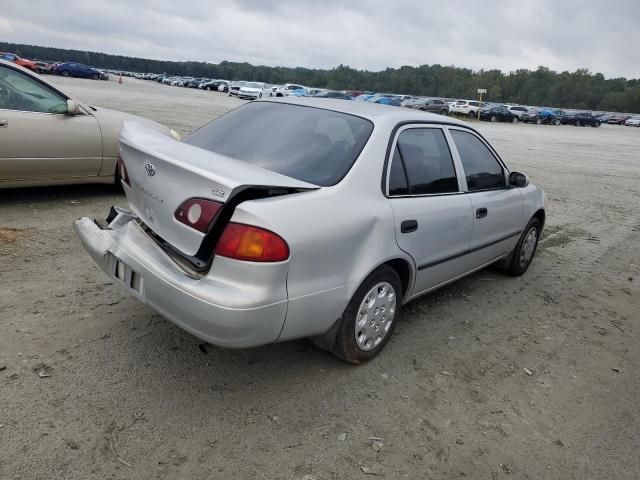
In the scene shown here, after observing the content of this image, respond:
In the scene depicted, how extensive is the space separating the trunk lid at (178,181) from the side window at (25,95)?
3111mm

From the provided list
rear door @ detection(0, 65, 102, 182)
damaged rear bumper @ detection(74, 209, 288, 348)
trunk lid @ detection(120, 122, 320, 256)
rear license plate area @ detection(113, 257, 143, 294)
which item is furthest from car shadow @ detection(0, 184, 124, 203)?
damaged rear bumper @ detection(74, 209, 288, 348)

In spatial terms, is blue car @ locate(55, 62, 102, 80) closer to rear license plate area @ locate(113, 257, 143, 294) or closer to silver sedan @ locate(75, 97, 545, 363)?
silver sedan @ locate(75, 97, 545, 363)

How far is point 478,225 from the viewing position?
161 inches

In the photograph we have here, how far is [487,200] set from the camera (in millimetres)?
4203

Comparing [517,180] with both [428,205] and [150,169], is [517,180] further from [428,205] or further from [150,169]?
[150,169]

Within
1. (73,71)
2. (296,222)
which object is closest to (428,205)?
(296,222)

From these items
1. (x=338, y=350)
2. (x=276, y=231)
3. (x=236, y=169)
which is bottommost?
(x=338, y=350)

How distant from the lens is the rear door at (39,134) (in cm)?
536

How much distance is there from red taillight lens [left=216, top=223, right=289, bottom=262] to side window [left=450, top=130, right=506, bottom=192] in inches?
82.7

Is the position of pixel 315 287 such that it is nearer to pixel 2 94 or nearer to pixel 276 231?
pixel 276 231

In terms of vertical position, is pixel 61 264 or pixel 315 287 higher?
pixel 315 287

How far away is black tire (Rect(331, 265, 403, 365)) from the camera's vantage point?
3.03 metres

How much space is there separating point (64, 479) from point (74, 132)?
453 centimetres

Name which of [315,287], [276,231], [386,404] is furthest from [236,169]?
[386,404]
